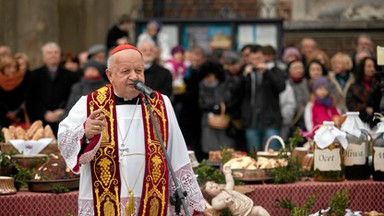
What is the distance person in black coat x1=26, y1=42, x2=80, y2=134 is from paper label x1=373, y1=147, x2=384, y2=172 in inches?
202

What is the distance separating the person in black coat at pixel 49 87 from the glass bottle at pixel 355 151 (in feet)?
16.1

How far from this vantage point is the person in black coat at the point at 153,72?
1334cm

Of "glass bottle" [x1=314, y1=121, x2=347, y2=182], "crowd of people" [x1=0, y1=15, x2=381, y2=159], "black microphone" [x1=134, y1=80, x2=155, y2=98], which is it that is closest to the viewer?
"black microphone" [x1=134, y1=80, x2=155, y2=98]

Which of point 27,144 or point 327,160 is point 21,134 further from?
point 327,160

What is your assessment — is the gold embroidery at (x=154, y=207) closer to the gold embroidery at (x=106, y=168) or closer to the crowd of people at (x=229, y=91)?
the gold embroidery at (x=106, y=168)

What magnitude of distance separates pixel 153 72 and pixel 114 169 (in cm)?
541

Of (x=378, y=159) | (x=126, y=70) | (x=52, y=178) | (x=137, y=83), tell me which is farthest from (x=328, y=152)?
(x=137, y=83)

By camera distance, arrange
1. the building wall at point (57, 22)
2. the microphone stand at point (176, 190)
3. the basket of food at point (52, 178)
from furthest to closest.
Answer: the building wall at point (57, 22) < the basket of food at point (52, 178) < the microphone stand at point (176, 190)

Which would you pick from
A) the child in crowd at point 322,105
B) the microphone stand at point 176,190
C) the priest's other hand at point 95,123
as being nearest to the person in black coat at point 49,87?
the child in crowd at point 322,105

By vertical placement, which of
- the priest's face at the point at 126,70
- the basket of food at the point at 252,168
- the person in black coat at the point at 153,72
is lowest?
the basket of food at the point at 252,168

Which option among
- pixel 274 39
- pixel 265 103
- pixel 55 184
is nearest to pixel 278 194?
pixel 55 184

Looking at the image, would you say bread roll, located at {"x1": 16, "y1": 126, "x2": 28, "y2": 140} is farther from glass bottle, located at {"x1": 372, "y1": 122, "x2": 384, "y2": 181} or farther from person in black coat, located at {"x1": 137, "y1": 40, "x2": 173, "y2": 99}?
glass bottle, located at {"x1": 372, "y1": 122, "x2": 384, "y2": 181}

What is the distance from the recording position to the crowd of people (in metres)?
13.7

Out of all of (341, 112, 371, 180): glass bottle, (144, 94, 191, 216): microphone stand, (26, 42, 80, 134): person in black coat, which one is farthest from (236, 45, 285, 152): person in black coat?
(144, 94, 191, 216): microphone stand
